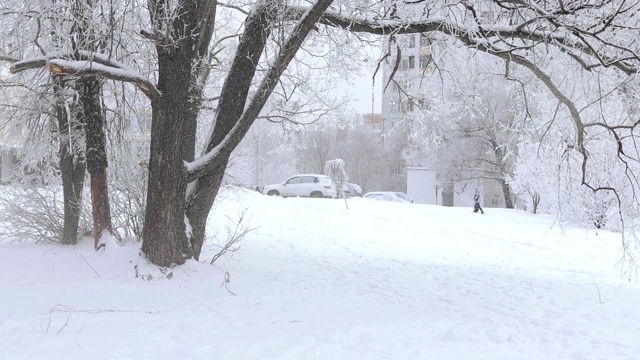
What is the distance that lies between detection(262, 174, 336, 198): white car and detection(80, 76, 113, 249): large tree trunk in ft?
72.1

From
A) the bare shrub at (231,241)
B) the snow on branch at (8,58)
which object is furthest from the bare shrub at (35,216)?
the snow on branch at (8,58)

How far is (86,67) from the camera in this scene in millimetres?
5180

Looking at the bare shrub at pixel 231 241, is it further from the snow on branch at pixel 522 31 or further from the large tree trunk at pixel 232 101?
the snow on branch at pixel 522 31

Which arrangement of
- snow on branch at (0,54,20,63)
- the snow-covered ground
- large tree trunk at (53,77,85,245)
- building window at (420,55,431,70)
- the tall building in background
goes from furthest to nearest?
large tree trunk at (53,77,85,245) < building window at (420,55,431,70) < the tall building in background < snow on branch at (0,54,20,63) < the snow-covered ground

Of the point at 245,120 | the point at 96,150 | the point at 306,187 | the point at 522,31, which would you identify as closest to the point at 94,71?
the point at 96,150

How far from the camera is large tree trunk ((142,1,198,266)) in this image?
589cm

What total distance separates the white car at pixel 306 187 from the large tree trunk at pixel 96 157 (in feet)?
72.1

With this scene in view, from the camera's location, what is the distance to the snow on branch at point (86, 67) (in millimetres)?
5078

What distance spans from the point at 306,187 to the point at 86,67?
80.4 ft

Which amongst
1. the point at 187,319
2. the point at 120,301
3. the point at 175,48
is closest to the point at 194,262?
the point at 120,301

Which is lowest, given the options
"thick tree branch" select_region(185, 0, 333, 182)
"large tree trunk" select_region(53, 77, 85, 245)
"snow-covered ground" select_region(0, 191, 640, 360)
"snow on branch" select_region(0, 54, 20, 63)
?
"snow-covered ground" select_region(0, 191, 640, 360)

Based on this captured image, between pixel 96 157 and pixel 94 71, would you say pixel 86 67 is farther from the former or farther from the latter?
pixel 96 157

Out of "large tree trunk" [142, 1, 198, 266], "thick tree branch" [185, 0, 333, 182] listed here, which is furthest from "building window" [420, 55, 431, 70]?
"large tree trunk" [142, 1, 198, 266]

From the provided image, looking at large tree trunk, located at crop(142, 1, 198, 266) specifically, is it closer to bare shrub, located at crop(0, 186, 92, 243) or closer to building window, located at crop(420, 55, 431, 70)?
bare shrub, located at crop(0, 186, 92, 243)
